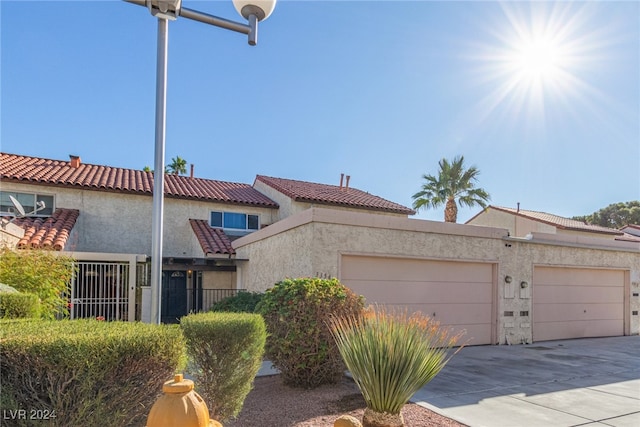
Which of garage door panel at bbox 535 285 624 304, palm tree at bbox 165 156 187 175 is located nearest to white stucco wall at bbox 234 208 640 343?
garage door panel at bbox 535 285 624 304

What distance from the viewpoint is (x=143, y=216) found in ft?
58.0

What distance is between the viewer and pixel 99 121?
502 inches

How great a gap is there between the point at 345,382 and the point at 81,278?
37.7 ft

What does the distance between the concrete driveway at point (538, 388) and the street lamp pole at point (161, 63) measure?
4327mm

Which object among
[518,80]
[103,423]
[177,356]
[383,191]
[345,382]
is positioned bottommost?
[345,382]

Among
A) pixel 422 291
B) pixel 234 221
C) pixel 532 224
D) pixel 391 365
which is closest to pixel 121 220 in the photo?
pixel 234 221

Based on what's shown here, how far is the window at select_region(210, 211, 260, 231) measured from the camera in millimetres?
19219

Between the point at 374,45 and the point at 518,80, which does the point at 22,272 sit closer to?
the point at 374,45

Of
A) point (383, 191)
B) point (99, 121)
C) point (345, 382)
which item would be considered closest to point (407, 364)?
point (345, 382)

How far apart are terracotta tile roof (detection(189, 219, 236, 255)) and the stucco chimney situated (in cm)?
645

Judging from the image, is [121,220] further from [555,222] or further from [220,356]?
[555,222]

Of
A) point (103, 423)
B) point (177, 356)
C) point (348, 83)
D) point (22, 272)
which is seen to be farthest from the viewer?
point (348, 83)

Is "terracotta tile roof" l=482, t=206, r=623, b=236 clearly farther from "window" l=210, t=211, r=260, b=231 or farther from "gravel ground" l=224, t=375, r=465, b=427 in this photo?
"gravel ground" l=224, t=375, r=465, b=427

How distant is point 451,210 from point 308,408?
20.3 m
